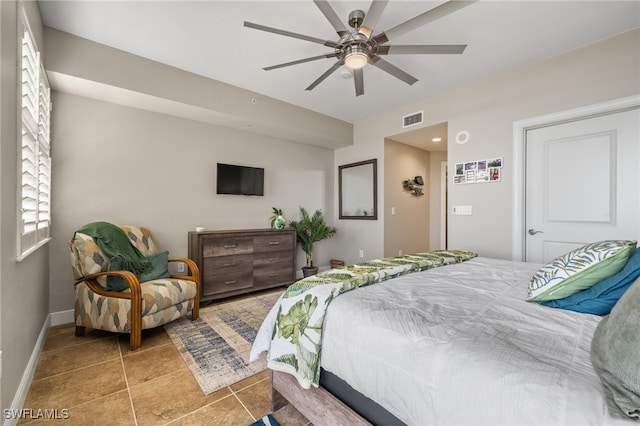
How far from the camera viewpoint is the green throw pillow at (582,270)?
1132 millimetres

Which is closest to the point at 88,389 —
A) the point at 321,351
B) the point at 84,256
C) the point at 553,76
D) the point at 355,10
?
the point at 84,256

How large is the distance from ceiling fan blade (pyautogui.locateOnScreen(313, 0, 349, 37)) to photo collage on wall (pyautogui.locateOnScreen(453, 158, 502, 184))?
7.66ft

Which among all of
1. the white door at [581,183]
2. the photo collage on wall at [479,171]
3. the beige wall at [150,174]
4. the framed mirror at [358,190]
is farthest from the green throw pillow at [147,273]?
the white door at [581,183]

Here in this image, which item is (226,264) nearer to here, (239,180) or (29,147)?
(239,180)

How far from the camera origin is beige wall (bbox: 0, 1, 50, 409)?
131cm

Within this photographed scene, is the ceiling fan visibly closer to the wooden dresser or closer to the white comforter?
the white comforter

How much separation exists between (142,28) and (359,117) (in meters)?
3.09

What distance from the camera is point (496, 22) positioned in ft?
7.54

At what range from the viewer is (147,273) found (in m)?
2.72

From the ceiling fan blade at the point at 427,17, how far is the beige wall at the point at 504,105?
1958mm

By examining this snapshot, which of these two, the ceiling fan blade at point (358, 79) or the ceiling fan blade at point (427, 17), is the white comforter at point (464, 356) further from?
the ceiling fan blade at point (358, 79)

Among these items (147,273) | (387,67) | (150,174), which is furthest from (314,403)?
(150,174)

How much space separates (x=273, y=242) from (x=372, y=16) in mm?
2918

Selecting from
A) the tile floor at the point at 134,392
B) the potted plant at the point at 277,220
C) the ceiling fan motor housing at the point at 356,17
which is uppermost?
the ceiling fan motor housing at the point at 356,17
